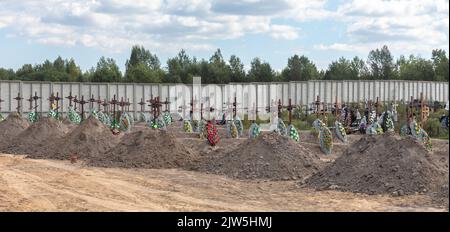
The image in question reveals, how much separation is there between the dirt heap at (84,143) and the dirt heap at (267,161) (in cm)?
510

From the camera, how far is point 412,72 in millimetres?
64125

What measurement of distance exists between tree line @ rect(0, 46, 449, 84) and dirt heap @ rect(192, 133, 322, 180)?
37.3 meters

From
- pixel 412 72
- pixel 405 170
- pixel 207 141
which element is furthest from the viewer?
pixel 412 72

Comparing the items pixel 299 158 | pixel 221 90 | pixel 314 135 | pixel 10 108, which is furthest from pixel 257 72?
pixel 299 158

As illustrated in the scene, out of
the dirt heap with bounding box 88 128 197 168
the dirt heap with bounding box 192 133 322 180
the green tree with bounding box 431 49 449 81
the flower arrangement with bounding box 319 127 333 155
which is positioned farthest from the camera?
Answer: the green tree with bounding box 431 49 449 81

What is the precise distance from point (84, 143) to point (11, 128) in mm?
7140

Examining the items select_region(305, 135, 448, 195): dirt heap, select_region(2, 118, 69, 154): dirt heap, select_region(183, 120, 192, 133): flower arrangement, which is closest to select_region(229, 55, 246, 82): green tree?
select_region(183, 120, 192, 133): flower arrangement

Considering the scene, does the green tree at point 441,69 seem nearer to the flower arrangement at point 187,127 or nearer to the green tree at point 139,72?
the green tree at point 139,72

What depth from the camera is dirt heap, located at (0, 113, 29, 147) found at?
25147 mm

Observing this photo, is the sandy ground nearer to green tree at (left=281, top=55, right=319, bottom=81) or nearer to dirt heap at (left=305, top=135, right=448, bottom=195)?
dirt heap at (left=305, top=135, right=448, bottom=195)

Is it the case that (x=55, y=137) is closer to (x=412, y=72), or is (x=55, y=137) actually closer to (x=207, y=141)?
(x=207, y=141)

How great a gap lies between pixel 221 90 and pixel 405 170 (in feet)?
104

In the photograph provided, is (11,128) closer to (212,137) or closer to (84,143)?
(84,143)

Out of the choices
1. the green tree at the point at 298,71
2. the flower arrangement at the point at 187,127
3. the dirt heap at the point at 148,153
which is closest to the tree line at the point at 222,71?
the green tree at the point at 298,71
